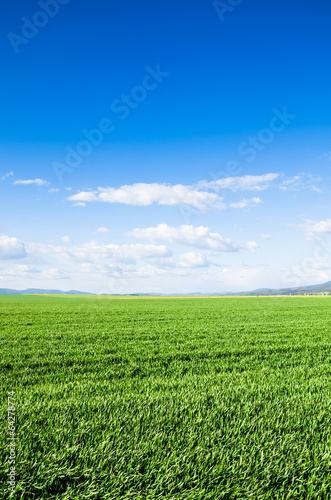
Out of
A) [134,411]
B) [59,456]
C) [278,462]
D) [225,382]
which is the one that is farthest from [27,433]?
[225,382]

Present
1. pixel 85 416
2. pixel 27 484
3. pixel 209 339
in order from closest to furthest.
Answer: pixel 27 484, pixel 85 416, pixel 209 339

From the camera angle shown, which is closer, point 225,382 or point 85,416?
point 85,416

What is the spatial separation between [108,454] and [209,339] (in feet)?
29.8

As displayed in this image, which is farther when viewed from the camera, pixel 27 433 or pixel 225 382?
pixel 225 382

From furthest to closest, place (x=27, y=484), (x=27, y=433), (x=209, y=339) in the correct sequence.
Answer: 1. (x=209, y=339)
2. (x=27, y=433)
3. (x=27, y=484)

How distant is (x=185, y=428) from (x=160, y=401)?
1.02m

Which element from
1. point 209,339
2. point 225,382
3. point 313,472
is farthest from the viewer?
point 209,339

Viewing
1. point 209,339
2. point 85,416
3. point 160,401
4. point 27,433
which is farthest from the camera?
point 209,339

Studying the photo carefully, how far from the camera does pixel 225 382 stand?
20.2ft

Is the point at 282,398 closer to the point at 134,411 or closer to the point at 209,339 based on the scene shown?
the point at 134,411

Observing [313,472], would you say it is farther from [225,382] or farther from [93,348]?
[93,348]

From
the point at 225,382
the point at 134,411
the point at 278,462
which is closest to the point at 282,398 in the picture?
the point at 225,382

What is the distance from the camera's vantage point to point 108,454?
3303 millimetres

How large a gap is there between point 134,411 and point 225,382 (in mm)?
2411
